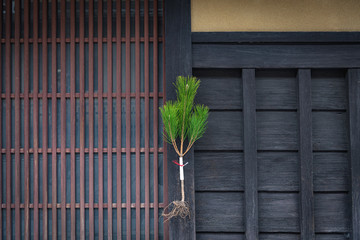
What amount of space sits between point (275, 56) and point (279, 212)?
113cm

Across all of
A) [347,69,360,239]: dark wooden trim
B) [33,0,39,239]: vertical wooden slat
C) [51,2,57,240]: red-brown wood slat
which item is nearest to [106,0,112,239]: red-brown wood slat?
[51,2,57,240]: red-brown wood slat

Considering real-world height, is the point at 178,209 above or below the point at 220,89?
below

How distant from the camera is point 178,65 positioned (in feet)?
7.32

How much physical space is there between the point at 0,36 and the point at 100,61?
802 mm

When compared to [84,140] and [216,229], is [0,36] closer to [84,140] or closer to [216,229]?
[84,140]

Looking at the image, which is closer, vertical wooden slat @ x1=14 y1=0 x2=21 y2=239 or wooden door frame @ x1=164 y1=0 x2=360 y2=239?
wooden door frame @ x1=164 y1=0 x2=360 y2=239

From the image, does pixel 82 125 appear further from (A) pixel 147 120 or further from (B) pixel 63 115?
(A) pixel 147 120

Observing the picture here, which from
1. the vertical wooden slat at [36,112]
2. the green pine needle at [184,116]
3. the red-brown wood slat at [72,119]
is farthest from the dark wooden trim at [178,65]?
the vertical wooden slat at [36,112]

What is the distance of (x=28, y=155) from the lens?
93.7 inches

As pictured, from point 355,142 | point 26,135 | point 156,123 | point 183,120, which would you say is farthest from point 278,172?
point 26,135

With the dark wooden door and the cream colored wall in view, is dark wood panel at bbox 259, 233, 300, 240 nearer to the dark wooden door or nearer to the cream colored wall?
the dark wooden door

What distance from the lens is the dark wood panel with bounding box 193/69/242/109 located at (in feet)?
7.48

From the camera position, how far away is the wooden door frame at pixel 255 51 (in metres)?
2.23

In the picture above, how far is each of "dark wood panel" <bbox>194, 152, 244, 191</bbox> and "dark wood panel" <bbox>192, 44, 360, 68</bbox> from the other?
69cm
